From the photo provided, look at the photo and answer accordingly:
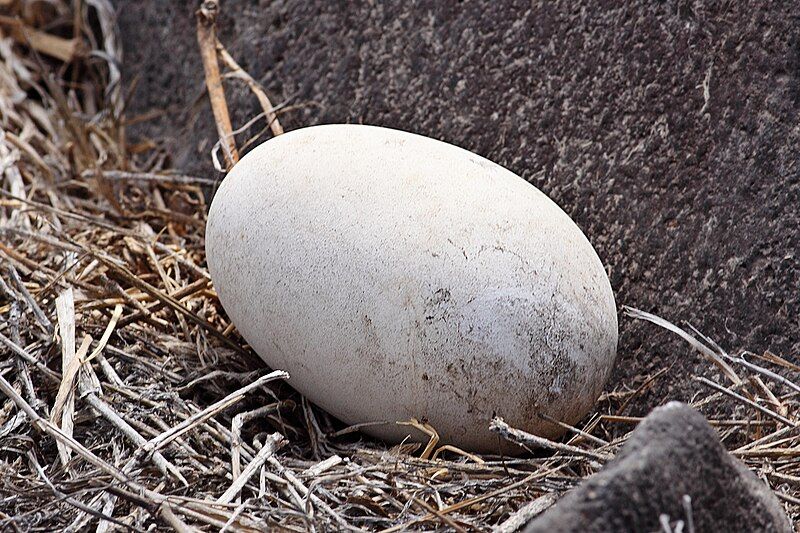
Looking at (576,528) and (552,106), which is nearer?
(576,528)

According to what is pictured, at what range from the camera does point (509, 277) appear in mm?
1250

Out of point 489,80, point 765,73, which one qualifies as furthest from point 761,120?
point 489,80

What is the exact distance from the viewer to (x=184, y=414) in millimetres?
1322

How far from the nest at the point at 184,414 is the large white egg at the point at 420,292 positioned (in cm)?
5

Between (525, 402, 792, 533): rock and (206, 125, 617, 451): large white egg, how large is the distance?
33 cm

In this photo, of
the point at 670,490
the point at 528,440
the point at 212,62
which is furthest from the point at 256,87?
the point at 670,490

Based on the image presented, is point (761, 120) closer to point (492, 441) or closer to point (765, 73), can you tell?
point (765, 73)

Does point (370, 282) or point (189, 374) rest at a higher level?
point (370, 282)

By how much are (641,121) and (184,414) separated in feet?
2.62

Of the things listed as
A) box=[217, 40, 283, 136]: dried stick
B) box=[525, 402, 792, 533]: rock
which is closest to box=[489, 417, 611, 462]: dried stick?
box=[525, 402, 792, 533]: rock

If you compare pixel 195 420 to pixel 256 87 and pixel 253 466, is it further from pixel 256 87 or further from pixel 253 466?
pixel 256 87

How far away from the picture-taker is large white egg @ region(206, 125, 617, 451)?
124 centimetres

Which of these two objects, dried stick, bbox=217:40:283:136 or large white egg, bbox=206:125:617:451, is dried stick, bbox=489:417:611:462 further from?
dried stick, bbox=217:40:283:136

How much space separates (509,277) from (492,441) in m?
0.22
